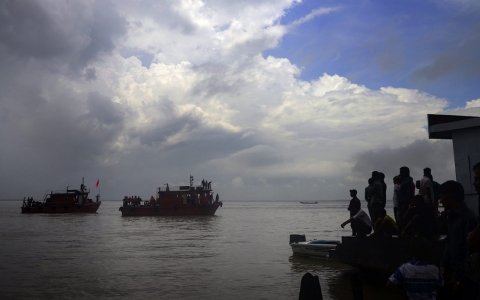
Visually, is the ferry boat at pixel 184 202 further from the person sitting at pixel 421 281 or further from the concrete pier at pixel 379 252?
the person sitting at pixel 421 281

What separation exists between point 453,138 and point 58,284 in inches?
443

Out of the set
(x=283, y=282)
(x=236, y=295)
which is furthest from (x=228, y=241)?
(x=236, y=295)

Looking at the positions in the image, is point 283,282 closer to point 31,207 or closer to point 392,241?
point 392,241

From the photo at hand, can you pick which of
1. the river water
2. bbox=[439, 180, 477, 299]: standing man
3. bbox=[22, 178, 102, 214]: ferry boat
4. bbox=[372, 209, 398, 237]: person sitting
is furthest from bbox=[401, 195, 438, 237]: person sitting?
bbox=[22, 178, 102, 214]: ferry boat

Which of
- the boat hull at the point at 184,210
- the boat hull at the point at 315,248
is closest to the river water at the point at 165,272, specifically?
the boat hull at the point at 315,248

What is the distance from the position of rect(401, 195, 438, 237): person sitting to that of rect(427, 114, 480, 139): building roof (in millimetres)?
2591

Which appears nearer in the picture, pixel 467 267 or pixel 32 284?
pixel 467 267

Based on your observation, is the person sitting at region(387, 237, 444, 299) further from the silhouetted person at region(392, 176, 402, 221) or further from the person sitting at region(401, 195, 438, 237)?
the silhouetted person at region(392, 176, 402, 221)

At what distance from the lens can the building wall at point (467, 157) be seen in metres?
8.84

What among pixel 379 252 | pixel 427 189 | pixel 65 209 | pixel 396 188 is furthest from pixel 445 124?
pixel 65 209

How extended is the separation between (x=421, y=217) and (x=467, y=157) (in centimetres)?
256

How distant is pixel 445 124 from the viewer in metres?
9.33

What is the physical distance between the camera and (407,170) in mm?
8961

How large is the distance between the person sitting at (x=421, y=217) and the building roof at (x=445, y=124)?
259cm
